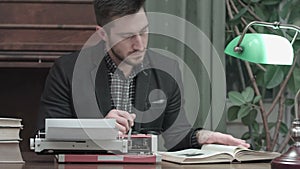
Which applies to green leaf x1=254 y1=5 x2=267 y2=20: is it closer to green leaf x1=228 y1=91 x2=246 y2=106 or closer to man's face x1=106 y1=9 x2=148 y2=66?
green leaf x1=228 y1=91 x2=246 y2=106

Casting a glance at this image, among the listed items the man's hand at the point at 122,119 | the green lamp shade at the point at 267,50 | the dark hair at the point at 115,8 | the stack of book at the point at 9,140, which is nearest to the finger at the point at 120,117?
the man's hand at the point at 122,119

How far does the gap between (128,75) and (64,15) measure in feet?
1.57

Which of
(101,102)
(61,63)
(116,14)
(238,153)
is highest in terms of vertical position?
(116,14)

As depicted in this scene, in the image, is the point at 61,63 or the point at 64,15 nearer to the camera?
the point at 61,63

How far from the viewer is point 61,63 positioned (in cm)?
220

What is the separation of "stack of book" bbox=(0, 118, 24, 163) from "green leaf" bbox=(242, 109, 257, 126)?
1.56m

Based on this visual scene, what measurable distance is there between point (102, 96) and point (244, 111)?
97 cm

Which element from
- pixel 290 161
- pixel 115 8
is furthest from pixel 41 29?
pixel 290 161

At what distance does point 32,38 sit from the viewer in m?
2.48

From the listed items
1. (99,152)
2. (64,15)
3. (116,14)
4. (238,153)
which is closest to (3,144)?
(99,152)

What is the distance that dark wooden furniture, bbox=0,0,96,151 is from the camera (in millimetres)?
2410

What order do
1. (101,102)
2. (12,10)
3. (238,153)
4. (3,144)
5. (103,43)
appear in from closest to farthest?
(3,144) < (238,153) < (101,102) < (103,43) < (12,10)

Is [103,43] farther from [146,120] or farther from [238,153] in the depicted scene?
[238,153]

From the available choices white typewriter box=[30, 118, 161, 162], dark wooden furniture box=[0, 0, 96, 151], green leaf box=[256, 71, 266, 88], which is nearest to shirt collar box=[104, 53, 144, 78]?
dark wooden furniture box=[0, 0, 96, 151]
